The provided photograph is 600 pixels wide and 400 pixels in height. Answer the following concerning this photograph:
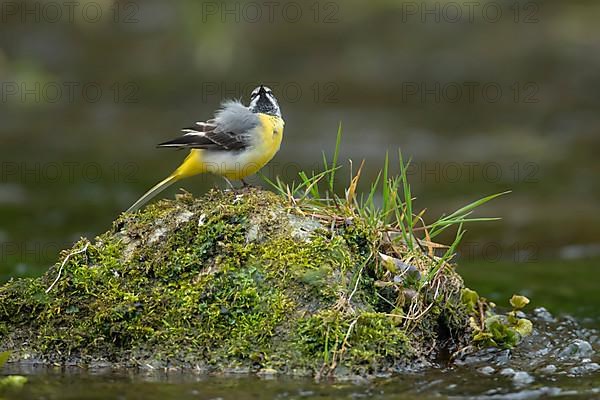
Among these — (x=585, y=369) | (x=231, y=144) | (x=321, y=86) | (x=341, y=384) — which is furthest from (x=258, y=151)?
(x=321, y=86)

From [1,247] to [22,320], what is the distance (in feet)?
18.7

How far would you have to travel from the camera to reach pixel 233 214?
7.12 meters

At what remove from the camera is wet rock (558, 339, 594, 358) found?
293 inches

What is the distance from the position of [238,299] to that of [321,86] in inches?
645

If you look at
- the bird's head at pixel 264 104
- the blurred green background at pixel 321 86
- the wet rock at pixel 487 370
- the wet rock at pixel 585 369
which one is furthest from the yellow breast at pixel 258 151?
the blurred green background at pixel 321 86

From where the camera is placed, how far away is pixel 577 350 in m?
7.55

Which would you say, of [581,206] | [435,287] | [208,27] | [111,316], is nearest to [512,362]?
[435,287]

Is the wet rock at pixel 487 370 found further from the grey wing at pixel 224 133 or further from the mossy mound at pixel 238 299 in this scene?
the grey wing at pixel 224 133

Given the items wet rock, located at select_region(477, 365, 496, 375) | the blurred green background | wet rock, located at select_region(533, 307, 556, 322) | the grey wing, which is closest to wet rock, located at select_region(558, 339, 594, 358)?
wet rock, located at select_region(477, 365, 496, 375)

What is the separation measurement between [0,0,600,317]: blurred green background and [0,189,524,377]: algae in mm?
8691

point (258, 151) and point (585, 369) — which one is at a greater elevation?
point (258, 151)

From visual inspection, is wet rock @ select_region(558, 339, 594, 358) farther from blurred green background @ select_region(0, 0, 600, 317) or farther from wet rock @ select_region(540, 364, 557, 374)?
blurred green background @ select_region(0, 0, 600, 317)

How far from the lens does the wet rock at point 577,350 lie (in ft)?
24.4

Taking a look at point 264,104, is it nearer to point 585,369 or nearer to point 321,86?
point 585,369
